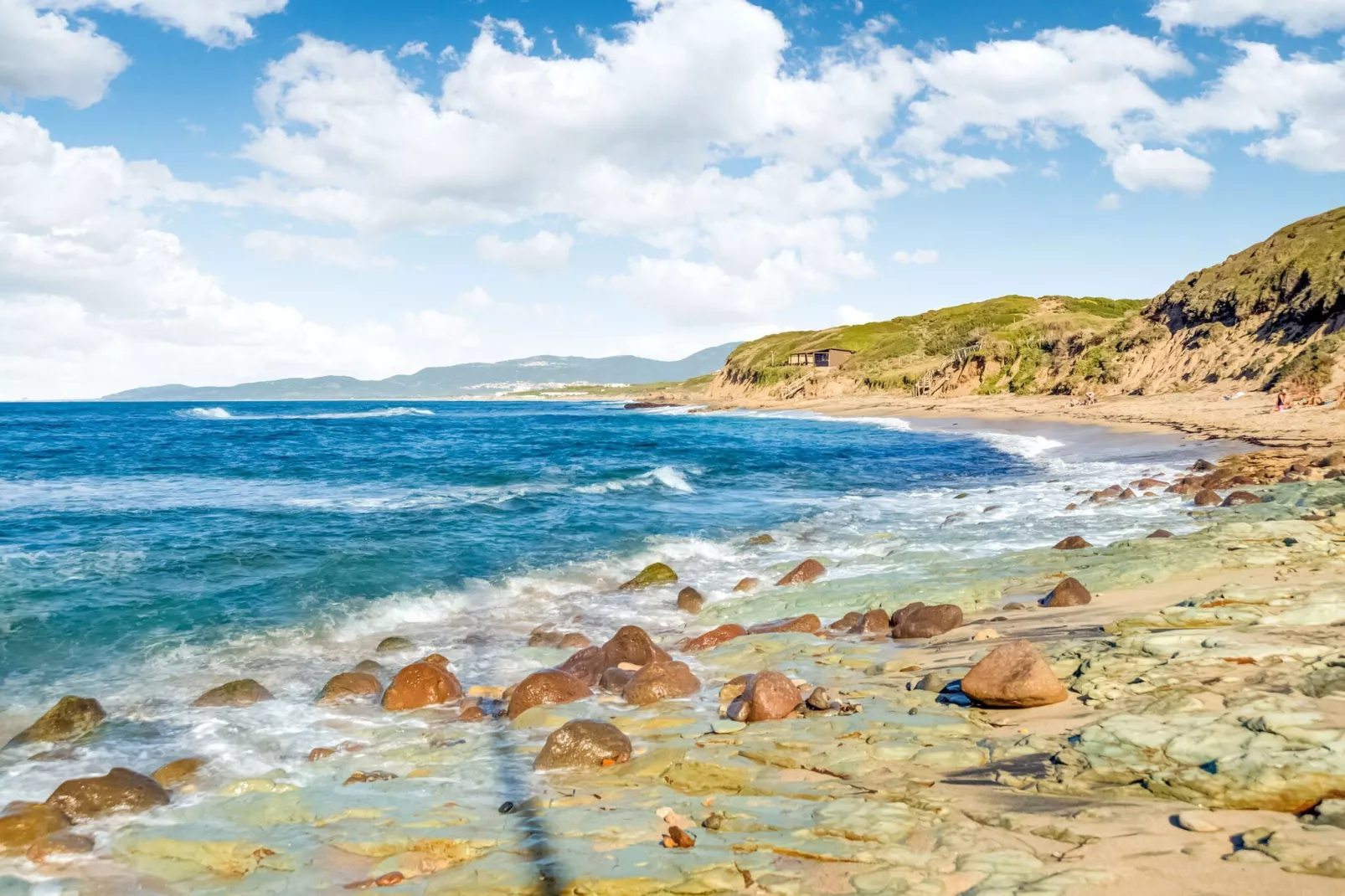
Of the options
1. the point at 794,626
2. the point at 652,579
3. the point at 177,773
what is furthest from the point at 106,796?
the point at 652,579

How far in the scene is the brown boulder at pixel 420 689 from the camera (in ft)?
31.9

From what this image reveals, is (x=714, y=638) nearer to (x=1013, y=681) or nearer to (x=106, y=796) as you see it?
(x=1013, y=681)

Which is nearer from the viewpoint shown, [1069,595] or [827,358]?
[1069,595]

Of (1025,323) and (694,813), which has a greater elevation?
(1025,323)

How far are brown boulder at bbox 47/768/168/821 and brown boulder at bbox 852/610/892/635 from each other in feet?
28.5

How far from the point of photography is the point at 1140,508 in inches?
762

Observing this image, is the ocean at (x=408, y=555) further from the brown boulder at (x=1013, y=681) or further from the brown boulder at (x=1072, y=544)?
the brown boulder at (x=1013, y=681)

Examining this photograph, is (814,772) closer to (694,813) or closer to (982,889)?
(694,813)

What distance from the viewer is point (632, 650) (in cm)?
1074

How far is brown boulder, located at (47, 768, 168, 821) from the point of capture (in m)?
6.81

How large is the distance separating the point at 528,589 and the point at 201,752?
26.6ft

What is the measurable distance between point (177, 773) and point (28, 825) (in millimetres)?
1352

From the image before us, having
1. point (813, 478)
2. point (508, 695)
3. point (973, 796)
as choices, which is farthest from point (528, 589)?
point (813, 478)

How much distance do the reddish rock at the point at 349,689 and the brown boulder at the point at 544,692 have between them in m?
2.15
